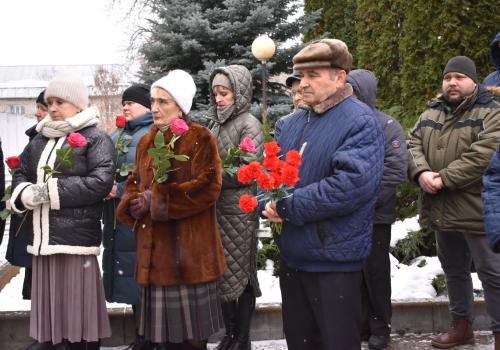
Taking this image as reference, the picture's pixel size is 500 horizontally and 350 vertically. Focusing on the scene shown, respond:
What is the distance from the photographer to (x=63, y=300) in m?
4.05

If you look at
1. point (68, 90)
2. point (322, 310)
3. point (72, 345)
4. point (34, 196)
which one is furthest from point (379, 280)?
point (68, 90)

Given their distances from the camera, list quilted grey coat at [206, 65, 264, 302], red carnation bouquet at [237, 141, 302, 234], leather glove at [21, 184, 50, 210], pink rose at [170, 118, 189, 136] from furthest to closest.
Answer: quilted grey coat at [206, 65, 264, 302], leather glove at [21, 184, 50, 210], pink rose at [170, 118, 189, 136], red carnation bouquet at [237, 141, 302, 234]

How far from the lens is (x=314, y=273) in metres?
3.18

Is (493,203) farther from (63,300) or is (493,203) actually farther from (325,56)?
(63,300)

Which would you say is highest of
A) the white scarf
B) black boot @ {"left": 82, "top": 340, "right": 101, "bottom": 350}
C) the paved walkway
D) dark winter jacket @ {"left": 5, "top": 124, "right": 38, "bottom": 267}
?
the white scarf

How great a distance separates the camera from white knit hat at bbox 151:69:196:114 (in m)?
3.80

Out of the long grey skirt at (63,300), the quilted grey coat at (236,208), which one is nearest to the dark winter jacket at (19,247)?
the long grey skirt at (63,300)

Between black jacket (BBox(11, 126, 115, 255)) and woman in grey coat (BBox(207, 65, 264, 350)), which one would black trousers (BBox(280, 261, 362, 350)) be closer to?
woman in grey coat (BBox(207, 65, 264, 350))

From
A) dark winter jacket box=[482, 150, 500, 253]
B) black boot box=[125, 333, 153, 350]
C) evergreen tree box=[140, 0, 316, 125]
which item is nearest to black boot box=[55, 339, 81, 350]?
black boot box=[125, 333, 153, 350]

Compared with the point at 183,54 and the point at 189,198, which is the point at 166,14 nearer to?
the point at 183,54

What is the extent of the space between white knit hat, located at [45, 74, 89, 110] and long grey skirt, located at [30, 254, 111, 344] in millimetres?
1097

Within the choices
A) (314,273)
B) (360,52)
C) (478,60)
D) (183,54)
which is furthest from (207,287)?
(360,52)

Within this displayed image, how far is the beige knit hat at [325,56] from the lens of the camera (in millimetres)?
3125

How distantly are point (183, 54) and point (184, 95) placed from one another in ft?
14.8
